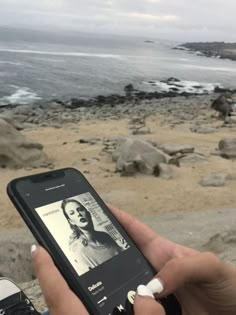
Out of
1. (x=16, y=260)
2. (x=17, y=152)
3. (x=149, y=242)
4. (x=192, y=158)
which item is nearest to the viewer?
(x=149, y=242)

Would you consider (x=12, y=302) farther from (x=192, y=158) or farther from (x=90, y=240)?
(x=192, y=158)

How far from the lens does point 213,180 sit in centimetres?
783

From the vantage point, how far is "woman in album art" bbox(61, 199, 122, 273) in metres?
1.97

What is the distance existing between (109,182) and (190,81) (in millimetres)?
37167

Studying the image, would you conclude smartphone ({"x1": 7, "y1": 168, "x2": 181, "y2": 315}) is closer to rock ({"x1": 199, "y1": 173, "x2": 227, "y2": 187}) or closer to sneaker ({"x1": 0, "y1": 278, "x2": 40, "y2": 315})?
sneaker ({"x1": 0, "y1": 278, "x2": 40, "y2": 315})

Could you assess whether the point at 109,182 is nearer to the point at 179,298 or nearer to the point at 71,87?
the point at 179,298

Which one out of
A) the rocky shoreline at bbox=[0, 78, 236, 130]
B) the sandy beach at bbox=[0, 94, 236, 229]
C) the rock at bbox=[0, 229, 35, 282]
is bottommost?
the rocky shoreline at bbox=[0, 78, 236, 130]

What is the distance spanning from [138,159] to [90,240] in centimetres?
622

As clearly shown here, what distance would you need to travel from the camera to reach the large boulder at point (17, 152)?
29.5 feet

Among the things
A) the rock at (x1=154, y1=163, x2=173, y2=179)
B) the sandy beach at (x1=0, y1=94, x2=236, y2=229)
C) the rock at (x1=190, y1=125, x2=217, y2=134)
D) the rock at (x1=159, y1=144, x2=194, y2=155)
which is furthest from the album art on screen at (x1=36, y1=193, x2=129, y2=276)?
the rock at (x1=190, y1=125, x2=217, y2=134)

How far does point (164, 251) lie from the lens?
215 centimetres

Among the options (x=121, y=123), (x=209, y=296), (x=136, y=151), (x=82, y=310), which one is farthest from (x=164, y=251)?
(x=121, y=123)

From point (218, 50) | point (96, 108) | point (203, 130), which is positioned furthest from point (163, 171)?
point (218, 50)

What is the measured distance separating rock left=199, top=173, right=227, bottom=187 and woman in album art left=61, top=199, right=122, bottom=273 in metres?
5.76
